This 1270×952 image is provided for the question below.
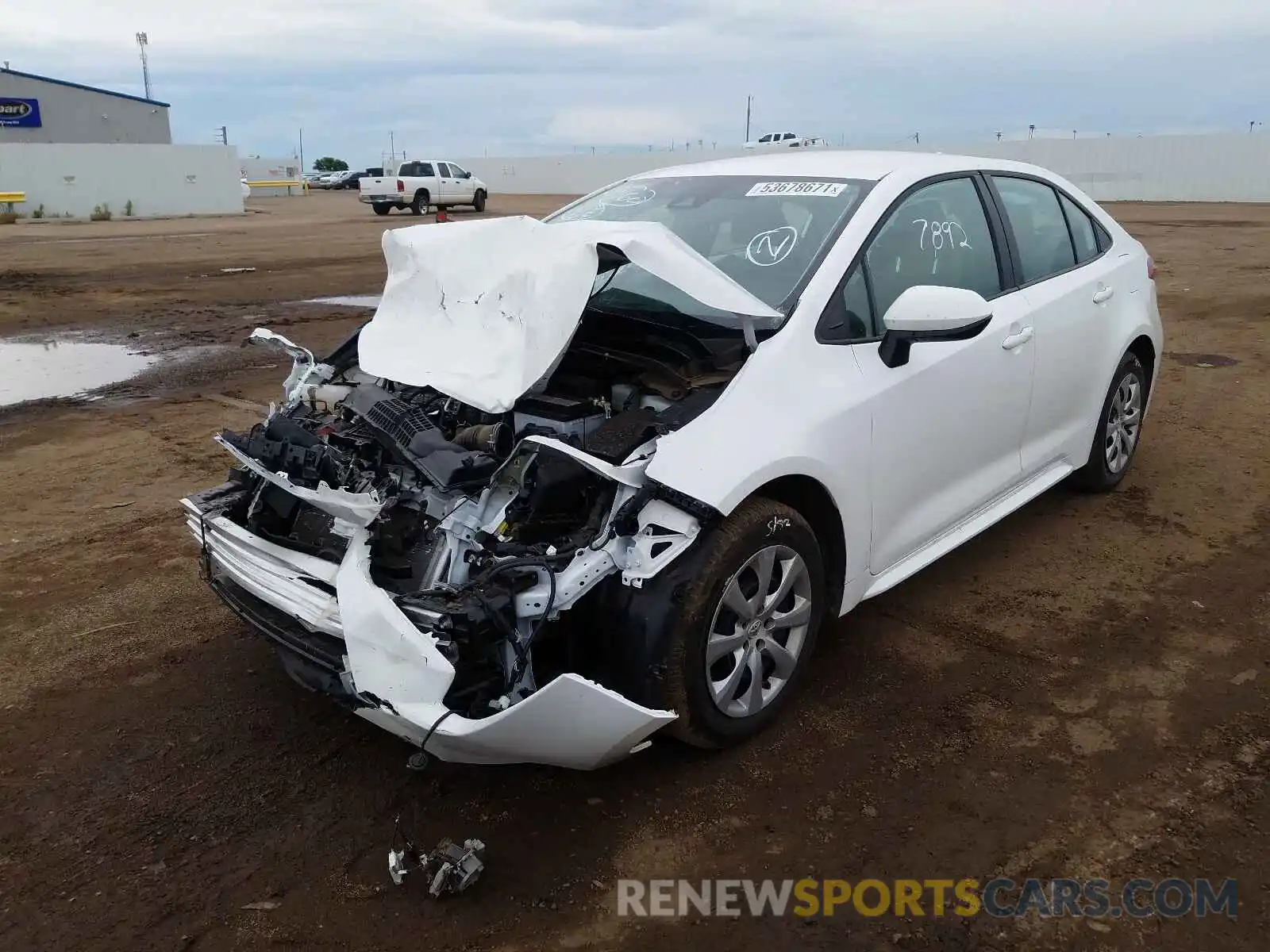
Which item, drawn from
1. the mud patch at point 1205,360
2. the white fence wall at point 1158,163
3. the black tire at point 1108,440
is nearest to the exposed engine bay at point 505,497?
the black tire at point 1108,440

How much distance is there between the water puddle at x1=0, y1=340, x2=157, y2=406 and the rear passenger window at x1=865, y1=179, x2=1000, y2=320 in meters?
7.12

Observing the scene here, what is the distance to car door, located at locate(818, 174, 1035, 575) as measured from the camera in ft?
11.4

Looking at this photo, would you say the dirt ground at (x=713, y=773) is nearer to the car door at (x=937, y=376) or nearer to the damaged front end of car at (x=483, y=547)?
the damaged front end of car at (x=483, y=547)

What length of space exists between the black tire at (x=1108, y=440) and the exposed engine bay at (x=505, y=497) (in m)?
2.70

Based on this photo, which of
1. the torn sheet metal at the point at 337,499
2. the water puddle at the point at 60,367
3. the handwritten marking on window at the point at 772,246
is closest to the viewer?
the torn sheet metal at the point at 337,499

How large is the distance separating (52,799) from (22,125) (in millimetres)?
50985

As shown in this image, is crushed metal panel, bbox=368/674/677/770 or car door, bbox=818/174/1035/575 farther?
car door, bbox=818/174/1035/575

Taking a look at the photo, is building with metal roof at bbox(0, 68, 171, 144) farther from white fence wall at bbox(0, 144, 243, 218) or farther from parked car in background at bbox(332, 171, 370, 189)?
parked car in background at bbox(332, 171, 370, 189)

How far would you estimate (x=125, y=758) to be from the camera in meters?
3.27

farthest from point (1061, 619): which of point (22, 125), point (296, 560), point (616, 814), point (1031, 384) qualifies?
point (22, 125)

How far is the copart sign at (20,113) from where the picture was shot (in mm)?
43344

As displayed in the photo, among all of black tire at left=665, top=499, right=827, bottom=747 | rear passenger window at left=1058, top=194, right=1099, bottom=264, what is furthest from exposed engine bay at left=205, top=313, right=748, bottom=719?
rear passenger window at left=1058, top=194, right=1099, bottom=264

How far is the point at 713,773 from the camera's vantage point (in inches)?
123

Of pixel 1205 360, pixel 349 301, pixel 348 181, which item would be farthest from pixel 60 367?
pixel 348 181
